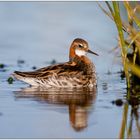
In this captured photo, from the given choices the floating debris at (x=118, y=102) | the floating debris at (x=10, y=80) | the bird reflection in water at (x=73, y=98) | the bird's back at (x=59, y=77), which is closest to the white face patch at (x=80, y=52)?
the bird's back at (x=59, y=77)

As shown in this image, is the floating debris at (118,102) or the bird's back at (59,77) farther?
the bird's back at (59,77)

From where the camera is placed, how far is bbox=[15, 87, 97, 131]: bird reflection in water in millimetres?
9703

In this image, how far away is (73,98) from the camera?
11.6 metres

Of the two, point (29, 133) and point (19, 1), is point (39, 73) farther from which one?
point (19, 1)

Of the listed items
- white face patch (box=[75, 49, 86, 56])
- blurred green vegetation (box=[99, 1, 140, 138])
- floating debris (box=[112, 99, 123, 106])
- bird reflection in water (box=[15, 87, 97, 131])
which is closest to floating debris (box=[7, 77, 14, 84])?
bird reflection in water (box=[15, 87, 97, 131])

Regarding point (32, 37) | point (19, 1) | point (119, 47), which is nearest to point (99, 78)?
point (119, 47)

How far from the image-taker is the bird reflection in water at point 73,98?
9.70m

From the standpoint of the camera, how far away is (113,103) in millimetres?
10844

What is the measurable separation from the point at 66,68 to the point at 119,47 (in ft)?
9.63

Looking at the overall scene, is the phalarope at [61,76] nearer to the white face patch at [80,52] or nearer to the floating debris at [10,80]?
the floating debris at [10,80]

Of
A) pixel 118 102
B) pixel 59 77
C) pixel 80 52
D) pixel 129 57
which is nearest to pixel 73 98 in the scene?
pixel 118 102

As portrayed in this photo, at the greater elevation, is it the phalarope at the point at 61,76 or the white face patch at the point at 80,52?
the white face patch at the point at 80,52

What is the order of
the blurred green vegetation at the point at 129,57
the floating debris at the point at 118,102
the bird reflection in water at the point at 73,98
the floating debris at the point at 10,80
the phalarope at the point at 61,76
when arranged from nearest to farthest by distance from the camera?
the blurred green vegetation at the point at 129,57, the bird reflection in water at the point at 73,98, the floating debris at the point at 118,102, the phalarope at the point at 61,76, the floating debris at the point at 10,80

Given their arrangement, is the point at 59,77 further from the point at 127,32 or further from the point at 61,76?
the point at 127,32
